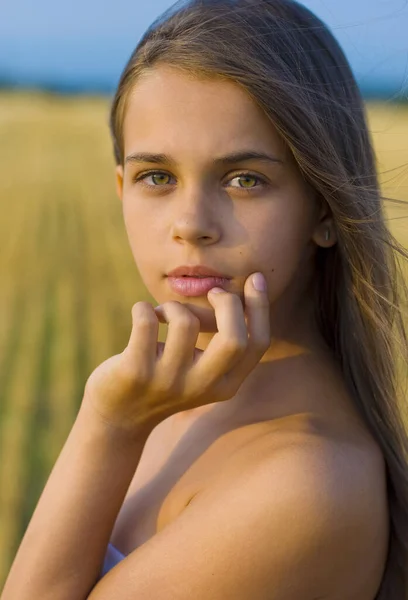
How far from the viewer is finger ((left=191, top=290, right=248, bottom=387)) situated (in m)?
1.80

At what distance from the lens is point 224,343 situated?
1793mm

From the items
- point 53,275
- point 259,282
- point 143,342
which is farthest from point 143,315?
point 53,275

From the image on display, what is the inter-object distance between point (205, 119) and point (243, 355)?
0.47 meters

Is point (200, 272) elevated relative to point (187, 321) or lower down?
elevated

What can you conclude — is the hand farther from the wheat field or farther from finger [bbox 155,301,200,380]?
the wheat field

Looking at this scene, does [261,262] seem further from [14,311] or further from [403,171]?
[14,311]

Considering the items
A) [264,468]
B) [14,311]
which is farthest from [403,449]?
[14,311]

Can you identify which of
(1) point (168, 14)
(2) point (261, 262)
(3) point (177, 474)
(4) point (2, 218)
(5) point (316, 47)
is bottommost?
(3) point (177, 474)

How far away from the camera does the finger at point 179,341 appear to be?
1.81 m

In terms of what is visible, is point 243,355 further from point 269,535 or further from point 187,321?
point 269,535

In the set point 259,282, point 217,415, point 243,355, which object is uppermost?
point 259,282

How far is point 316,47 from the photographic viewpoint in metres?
2.06

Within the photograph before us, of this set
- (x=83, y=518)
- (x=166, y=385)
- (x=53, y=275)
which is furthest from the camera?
(x=53, y=275)

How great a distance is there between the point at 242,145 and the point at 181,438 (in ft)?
2.28
